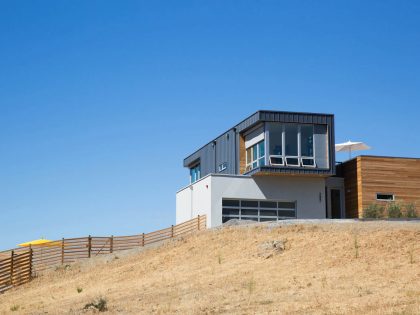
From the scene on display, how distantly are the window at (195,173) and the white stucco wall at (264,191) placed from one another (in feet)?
30.7

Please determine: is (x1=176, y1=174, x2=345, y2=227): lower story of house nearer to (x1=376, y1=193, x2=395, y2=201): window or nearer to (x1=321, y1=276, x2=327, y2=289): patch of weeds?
(x1=376, y1=193, x2=395, y2=201): window

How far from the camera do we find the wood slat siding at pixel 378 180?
124 ft

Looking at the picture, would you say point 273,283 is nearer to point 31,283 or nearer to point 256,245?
point 256,245

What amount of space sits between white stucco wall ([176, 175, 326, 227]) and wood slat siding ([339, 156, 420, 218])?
1.75m

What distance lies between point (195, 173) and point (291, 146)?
1314 centimetres

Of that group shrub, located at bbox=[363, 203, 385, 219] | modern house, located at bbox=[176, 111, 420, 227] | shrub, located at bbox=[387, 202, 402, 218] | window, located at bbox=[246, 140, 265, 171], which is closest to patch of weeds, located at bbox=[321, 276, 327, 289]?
modern house, located at bbox=[176, 111, 420, 227]

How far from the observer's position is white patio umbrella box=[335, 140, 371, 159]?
41.9 m

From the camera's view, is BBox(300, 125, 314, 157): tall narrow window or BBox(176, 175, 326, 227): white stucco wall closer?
BBox(176, 175, 326, 227): white stucco wall

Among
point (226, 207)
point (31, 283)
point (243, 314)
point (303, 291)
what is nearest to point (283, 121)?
point (226, 207)

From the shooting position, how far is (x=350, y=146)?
42344 millimetres

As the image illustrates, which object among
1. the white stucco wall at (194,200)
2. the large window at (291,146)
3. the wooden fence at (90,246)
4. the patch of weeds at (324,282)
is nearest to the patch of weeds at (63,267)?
the wooden fence at (90,246)

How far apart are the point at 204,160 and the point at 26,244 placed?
12.7 metres

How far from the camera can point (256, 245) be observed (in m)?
28.7

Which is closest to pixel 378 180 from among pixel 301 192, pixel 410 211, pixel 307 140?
pixel 410 211
